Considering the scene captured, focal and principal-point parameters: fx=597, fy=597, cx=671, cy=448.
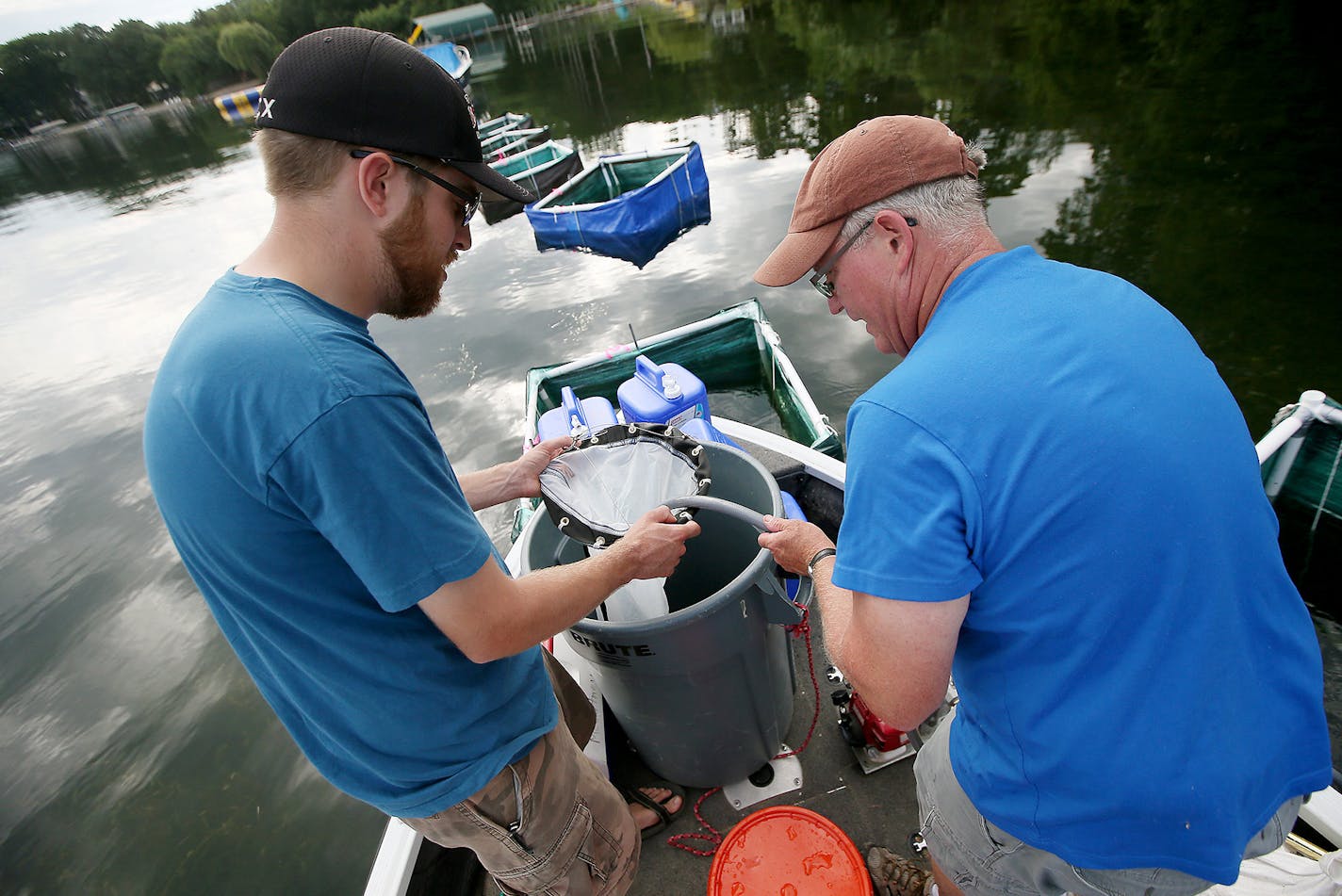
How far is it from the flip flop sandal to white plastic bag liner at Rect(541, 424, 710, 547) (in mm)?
1143

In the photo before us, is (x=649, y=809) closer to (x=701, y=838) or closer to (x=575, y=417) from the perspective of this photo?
(x=701, y=838)

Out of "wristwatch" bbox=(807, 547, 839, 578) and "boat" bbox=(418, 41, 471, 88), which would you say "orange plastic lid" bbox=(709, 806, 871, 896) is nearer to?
"wristwatch" bbox=(807, 547, 839, 578)

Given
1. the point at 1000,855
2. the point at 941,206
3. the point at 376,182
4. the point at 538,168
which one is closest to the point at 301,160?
the point at 376,182

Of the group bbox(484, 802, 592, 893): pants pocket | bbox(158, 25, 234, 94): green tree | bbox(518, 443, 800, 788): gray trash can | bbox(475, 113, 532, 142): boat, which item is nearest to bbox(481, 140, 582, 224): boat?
bbox(475, 113, 532, 142): boat

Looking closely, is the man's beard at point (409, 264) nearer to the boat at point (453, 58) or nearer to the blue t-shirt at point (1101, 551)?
the blue t-shirt at point (1101, 551)

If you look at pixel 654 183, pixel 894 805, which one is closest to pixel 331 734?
pixel 894 805

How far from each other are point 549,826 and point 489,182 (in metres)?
1.60

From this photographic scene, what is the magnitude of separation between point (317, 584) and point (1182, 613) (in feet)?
4.74

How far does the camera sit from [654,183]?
34.5 feet

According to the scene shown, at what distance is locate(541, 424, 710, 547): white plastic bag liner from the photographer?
6.58 feet

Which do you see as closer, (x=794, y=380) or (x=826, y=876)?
(x=826, y=876)

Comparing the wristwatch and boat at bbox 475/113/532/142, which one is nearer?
the wristwatch

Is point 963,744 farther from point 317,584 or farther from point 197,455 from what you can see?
point 197,455

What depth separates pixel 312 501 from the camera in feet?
3.22
